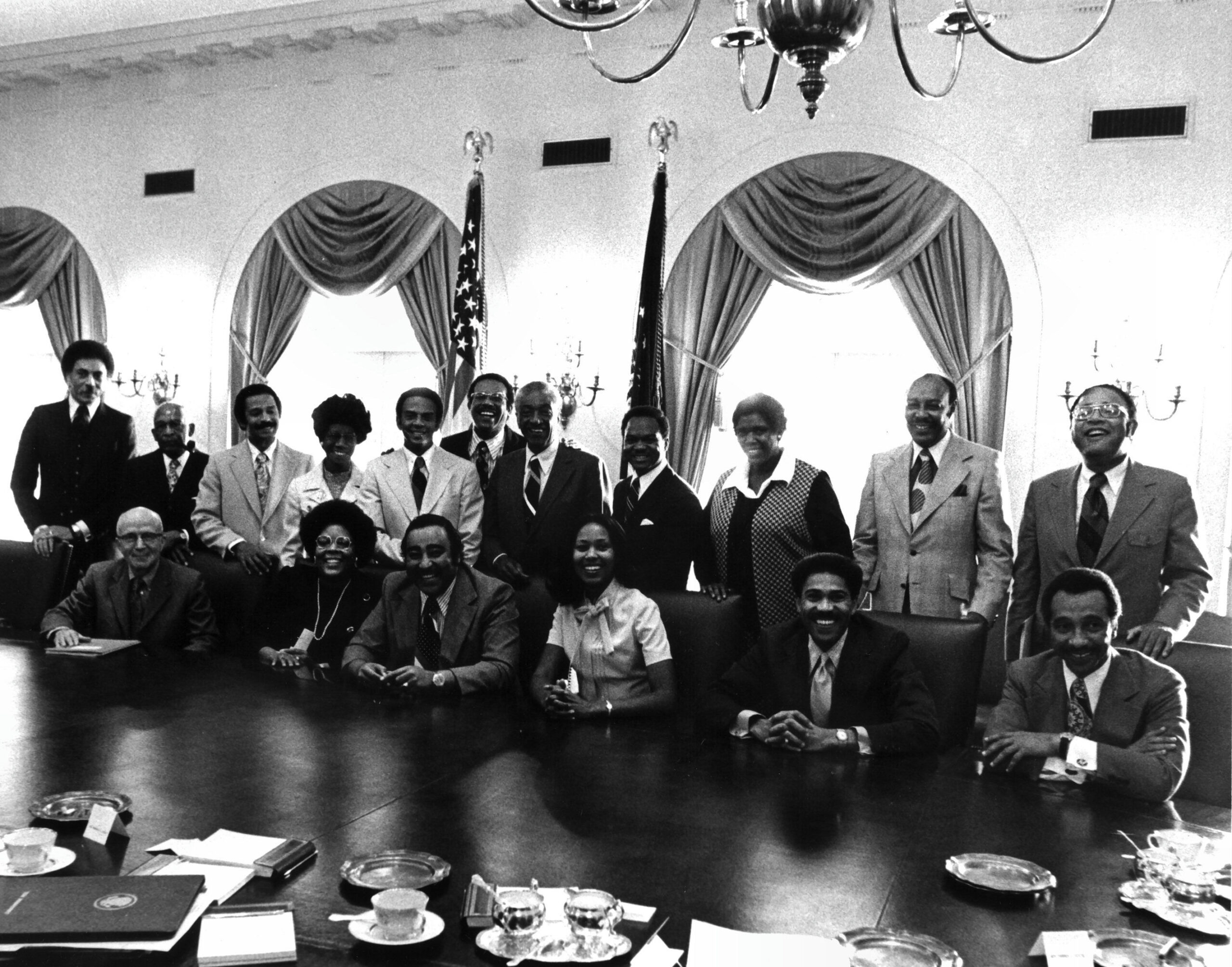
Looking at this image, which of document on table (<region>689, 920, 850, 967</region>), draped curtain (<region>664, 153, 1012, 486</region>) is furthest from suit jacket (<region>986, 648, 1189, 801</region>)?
draped curtain (<region>664, 153, 1012, 486</region>)

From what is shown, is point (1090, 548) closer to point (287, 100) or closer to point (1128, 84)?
point (1128, 84)

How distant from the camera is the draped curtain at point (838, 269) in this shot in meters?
5.73

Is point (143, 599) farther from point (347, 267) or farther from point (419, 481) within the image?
point (347, 267)

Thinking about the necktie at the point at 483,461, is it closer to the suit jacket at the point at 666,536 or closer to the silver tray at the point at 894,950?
the suit jacket at the point at 666,536

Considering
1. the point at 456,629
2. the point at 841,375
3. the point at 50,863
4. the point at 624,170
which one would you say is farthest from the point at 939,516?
the point at 841,375

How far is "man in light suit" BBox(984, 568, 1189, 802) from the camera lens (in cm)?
264

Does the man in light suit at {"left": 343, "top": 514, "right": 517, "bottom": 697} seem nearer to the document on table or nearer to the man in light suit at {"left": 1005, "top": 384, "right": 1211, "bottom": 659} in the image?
the man in light suit at {"left": 1005, "top": 384, "right": 1211, "bottom": 659}

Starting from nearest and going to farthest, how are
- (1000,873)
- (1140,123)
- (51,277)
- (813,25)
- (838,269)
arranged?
(1000,873), (813,25), (1140,123), (838,269), (51,277)

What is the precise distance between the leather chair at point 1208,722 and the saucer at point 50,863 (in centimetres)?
247

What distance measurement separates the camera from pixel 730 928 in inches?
69.7

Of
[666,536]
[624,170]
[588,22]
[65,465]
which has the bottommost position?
[666,536]

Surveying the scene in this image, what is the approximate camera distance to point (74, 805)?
217cm

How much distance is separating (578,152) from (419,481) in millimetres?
2642

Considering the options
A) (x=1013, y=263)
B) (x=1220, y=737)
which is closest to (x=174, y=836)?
(x=1220, y=737)
